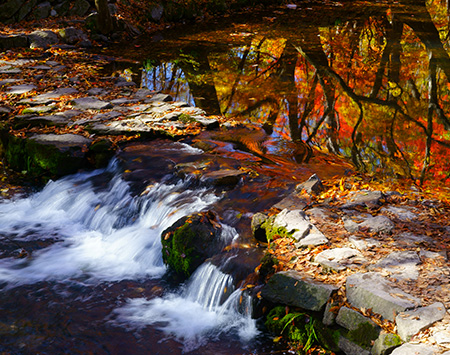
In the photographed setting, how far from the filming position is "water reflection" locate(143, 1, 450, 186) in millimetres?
7746

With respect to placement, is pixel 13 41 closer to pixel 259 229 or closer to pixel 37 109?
pixel 37 109

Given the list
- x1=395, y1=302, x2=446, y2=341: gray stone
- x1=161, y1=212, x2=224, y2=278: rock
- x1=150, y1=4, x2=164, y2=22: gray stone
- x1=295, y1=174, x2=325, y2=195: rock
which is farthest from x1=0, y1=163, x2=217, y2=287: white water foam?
x1=150, y1=4, x2=164, y2=22: gray stone

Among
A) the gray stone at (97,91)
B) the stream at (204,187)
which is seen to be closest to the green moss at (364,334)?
the stream at (204,187)

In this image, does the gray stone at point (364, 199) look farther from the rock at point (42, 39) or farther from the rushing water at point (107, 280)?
the rock at point (42, 39)

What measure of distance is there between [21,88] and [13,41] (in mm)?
4185

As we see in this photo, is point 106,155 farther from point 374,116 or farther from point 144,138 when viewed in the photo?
point 374,116

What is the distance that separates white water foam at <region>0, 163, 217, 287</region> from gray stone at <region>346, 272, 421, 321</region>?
2.43 metres

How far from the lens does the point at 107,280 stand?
5.32m

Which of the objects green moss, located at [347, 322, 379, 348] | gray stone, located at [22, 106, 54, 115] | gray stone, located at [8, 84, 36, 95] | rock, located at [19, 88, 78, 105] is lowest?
green moss, located at [347, 322, 379, 348]

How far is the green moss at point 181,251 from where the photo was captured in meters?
5.11

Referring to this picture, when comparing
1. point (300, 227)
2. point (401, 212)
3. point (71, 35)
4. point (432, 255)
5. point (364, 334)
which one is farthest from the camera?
point (71, 35)

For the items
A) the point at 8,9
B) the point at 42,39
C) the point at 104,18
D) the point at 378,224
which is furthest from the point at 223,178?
the point at 8,9

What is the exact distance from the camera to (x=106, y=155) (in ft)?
24.3

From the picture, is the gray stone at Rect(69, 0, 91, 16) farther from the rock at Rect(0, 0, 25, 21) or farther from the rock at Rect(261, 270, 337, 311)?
the rock at Rect(261, 270, 337, 311)
